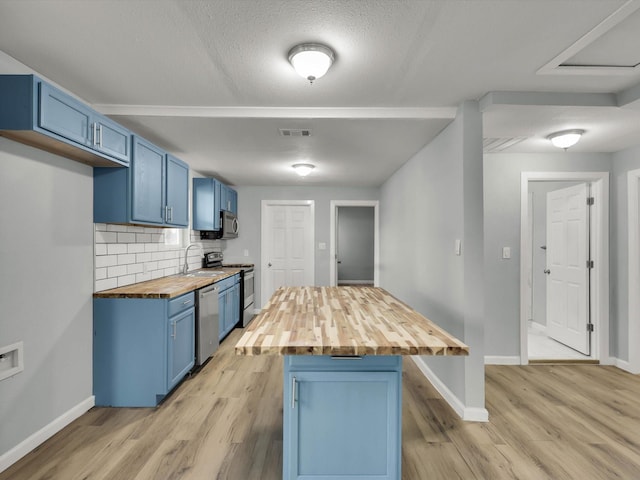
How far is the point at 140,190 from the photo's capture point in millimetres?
2795

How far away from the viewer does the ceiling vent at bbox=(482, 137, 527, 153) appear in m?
3.17

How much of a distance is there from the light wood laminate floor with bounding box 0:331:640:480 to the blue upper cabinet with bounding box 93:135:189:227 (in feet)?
5.11

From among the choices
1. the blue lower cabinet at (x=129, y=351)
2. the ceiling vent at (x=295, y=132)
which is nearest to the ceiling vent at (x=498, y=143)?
the ceiling vent at (x=295, y=132)

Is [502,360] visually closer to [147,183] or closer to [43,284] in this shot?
[147,183]

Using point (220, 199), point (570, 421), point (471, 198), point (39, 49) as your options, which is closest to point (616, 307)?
point (570, 421)

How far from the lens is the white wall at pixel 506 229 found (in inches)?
142

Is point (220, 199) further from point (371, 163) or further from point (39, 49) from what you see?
point (39, 49)

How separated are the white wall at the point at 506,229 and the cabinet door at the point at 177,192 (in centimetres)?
338

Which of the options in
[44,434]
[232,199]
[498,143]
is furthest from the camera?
[232,199]

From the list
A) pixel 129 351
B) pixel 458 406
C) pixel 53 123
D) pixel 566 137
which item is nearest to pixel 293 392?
pixel 458 406

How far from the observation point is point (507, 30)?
1.68m

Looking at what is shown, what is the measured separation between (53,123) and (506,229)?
4.04 metres

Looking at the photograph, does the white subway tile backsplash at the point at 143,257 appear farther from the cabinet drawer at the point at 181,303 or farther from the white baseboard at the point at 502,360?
the white baseboard at the point at 502,360

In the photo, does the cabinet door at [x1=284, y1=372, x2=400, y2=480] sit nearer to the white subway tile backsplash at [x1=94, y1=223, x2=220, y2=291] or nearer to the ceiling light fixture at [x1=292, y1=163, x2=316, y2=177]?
the white subway tile backsplash at [x1=94, y1=223, x2=220, y2=291]
